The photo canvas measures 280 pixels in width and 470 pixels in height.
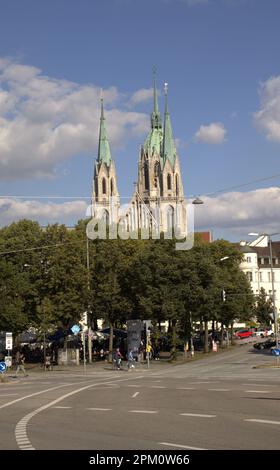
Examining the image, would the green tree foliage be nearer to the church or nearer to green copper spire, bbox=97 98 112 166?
the church

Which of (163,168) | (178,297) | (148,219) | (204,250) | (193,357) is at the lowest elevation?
(193,357)

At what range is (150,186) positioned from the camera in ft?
563

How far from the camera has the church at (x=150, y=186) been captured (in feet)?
532

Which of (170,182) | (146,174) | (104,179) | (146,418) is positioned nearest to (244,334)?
(170,182)

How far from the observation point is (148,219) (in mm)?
159875

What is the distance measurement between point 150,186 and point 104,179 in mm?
12149

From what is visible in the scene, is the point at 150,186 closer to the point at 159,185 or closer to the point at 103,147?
the point at 159,185

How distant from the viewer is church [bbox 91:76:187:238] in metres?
162

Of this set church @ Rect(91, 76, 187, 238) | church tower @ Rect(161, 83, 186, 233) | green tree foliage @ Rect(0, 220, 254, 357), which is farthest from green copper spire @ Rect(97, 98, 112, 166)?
green tree foliage @ Rect(0, 220, 254, 357)

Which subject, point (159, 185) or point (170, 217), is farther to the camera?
point (159, 185)

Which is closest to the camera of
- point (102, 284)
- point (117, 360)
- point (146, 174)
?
point (117, 360)
